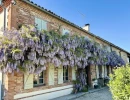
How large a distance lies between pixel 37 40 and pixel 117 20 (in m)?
10.6

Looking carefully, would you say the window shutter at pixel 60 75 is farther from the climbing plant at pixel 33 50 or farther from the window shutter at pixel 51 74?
the climbing plant at pixel 33 50

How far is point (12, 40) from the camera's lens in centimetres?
769

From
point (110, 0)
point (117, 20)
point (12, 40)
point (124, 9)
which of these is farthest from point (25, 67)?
point (117, 20)

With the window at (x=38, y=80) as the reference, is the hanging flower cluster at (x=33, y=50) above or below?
above

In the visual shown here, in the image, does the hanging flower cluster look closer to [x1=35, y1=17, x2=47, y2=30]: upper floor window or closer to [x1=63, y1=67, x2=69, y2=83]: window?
[x1=35, y1=17, x2=47, y2=30]: upper floor window

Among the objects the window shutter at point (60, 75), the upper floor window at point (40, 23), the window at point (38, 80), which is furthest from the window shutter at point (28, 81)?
the upper floor window at point (40, 23)

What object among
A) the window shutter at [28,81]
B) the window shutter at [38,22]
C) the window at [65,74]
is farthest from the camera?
the window at [65,74]

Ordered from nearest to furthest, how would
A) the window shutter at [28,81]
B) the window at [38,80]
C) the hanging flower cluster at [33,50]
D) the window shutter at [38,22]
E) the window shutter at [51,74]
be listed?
the hanging flower cluster at [33,50]
the window shutter at [28,81]
the window at [38,80]
the window shutter at [38,22]
the window shutter at [51,74]

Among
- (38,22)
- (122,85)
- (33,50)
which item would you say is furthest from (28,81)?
(122,85)

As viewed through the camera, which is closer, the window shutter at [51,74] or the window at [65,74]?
the window shutter at [51,74]

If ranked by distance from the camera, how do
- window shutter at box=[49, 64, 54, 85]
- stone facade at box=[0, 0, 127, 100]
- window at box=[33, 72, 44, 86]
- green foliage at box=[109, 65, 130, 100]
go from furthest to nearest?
window shutter at box=[49, 64, 54, 85] → window at box=[33, 72, 44, 86] → stone facade at box=[0, 0, 127, 100] → green foliage at box=[109, 65, 130, 100]

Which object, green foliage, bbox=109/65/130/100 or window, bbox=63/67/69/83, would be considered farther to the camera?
window, bbox=63/67/69/83

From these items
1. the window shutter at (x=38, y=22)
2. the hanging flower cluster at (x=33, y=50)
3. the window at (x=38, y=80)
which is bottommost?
the window at (x=38, y=80)

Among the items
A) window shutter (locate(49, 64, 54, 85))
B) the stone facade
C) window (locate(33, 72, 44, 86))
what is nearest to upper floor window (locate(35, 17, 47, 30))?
the stone facade
